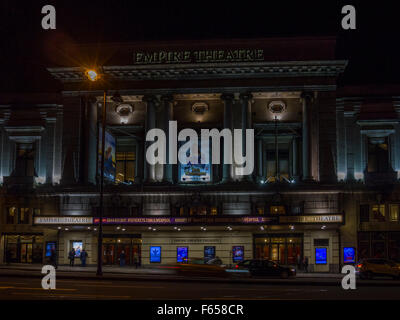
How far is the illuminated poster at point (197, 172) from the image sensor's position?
47562mm

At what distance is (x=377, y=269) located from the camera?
34.9 m

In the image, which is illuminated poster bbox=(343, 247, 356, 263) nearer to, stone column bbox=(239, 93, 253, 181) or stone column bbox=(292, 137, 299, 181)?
stone column bbox=(292, 137, 299, 181)

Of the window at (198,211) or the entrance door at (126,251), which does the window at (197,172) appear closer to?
the window at (198,211)

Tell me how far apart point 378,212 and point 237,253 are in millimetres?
12860

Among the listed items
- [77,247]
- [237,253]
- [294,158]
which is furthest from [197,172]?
[77,247]

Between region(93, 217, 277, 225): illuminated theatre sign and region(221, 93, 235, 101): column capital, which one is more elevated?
region(221, 93, 235, 101): column capital

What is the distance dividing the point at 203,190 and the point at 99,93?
13.7m

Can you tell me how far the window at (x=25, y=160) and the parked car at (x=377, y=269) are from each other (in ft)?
102

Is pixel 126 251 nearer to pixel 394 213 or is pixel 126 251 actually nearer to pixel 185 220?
pixel 185 220

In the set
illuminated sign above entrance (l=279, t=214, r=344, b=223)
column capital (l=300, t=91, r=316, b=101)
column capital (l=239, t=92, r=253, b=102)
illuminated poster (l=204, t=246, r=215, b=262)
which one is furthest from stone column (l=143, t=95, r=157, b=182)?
illuminated sign above entrance (l=279, t=214, r=344, b=223)

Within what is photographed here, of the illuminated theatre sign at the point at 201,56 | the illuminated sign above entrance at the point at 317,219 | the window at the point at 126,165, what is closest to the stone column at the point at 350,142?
the illuminated sign above entrance at the point at 317,219

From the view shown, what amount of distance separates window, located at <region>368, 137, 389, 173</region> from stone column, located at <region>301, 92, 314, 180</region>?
5551 mm

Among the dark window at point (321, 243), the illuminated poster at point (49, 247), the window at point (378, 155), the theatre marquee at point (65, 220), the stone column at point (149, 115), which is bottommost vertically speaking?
the illuminated poster at point (49, 247)

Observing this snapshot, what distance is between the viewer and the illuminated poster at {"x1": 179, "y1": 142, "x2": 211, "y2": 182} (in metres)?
47.6
